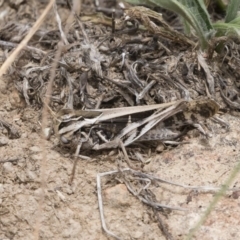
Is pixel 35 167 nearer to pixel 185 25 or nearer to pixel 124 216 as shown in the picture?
pixel 124 216

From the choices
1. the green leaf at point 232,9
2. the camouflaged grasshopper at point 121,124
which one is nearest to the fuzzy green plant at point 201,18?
the green leaf at point 232,9

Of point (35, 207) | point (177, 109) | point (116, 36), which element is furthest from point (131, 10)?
point (35, 207)

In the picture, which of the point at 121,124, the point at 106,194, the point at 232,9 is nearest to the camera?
the point at 106,194

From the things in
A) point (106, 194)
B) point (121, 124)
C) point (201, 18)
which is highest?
point (201, 18)

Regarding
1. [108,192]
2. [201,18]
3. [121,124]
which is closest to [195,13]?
[201,18]

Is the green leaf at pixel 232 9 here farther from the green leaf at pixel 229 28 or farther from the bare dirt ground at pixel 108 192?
the bare dirt ground at pixel 108 192

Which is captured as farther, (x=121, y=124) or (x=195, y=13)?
(x=195, y=13)

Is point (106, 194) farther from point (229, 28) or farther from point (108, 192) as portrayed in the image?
point (229, 28)
